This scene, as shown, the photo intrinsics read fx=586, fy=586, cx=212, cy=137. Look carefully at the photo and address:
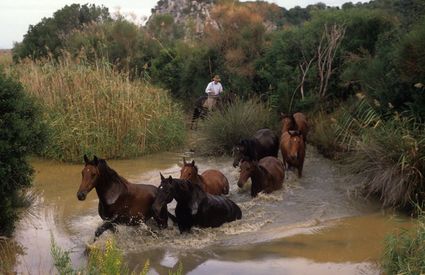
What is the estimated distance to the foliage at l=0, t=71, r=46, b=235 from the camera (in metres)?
8.18

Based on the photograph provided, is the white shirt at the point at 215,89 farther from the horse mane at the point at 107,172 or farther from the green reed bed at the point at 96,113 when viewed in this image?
the horse mane at the point at 107,172

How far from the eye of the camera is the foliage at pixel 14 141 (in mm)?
8180

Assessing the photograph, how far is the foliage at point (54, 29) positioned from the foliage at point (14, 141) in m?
22.6

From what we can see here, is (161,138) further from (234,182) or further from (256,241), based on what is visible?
(256,241)

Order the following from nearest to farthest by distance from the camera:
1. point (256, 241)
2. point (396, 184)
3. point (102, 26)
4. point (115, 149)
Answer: point (256, 241), point (396, 184), point (115, 149), point (102, 26)

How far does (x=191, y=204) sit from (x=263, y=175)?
2684 mm

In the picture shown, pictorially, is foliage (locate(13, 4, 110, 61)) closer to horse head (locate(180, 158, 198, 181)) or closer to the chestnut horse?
the chestnut horse

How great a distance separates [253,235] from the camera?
356 inches

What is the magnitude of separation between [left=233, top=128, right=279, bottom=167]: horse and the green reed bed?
3.41 metres

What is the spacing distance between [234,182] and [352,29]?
7447 mm

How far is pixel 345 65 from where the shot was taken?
16.8 m

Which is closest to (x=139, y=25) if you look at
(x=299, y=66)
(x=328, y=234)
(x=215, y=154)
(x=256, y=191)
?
(x=299, y=66)

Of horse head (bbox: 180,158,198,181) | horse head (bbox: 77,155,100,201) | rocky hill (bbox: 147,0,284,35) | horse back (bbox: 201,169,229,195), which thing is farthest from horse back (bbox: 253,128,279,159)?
rocky hill (bbox: 147,0,284,35)

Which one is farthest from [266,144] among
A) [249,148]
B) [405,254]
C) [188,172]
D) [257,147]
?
[405,254]
